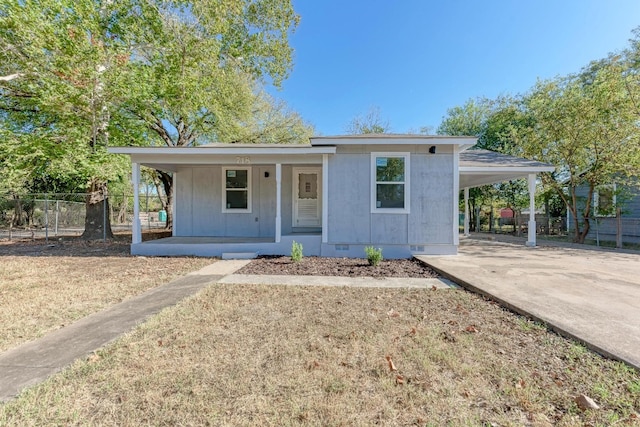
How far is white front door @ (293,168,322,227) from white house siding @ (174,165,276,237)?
2.72 ft

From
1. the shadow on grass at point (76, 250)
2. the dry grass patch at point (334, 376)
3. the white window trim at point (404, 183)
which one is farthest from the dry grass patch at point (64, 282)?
the white window trim at point (404, 183)

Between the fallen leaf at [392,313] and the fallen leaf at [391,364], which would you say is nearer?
the fallen leaf at [391,364]

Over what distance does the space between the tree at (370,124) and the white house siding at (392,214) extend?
15915 mm

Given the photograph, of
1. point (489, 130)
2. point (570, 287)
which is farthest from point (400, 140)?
point (489, 130)

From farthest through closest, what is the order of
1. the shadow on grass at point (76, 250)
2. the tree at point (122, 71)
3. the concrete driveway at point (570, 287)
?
the tree at point (122, 71), the shadow on grass at point (76, 250), the concrete driveway at point (570, 287)

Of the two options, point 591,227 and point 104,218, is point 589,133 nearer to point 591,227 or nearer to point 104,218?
point 591,227

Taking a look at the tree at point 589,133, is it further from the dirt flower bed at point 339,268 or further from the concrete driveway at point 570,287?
the dirt flower bed at point 339,268

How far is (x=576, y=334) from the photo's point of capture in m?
3.03

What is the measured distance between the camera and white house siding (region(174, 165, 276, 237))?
399 inches

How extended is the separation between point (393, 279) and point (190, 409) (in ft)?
14.6

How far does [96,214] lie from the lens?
11.8 meters

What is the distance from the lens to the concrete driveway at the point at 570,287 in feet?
10.1

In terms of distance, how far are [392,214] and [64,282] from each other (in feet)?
23.8

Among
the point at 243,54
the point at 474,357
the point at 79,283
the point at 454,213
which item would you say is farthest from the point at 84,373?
the point at 243,54
